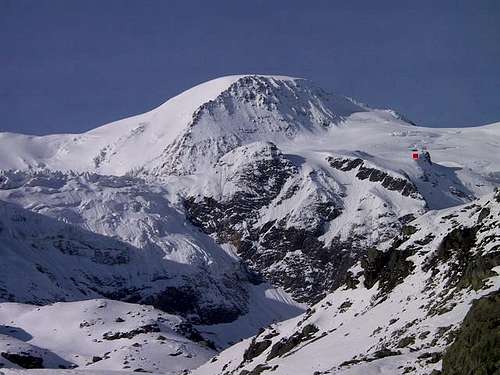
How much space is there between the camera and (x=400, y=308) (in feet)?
266

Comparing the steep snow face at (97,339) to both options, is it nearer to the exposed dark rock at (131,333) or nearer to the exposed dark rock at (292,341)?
the exposed dark rock at (131,333)

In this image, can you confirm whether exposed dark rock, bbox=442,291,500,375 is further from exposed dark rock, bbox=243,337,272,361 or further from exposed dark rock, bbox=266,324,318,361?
exposed dark rock, bbox=243,337,272,361

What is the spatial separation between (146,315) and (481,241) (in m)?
116

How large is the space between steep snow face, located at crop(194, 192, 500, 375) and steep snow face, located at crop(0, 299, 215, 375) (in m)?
35.3

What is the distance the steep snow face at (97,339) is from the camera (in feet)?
470

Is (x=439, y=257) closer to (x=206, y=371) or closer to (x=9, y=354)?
(x=206, y=371)

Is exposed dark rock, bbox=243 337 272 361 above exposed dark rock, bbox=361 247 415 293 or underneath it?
underneath

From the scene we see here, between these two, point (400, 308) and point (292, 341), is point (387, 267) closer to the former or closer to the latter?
point (292, 341)

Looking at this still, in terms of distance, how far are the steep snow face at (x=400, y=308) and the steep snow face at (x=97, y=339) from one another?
116ft

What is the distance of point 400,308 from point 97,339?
317ft

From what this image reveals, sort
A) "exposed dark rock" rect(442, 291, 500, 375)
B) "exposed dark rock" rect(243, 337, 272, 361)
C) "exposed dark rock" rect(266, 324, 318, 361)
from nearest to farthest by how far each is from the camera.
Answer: "exposed dark rock" rect(442, 291, 500, 375) → "exposed dark rock" rect(266, 324, 318, 361) → "exposed dark rock" rect(243, 337, 272, 361)

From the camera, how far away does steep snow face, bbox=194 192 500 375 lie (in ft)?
204

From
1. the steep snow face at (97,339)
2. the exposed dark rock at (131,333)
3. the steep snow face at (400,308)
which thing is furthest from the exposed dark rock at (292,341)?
the exposed dark rock at (131,333)

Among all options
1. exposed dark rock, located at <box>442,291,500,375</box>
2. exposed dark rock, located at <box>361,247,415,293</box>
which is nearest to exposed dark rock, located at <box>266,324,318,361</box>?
exposed dark rock, located at <box>361,247,415,293</box>
